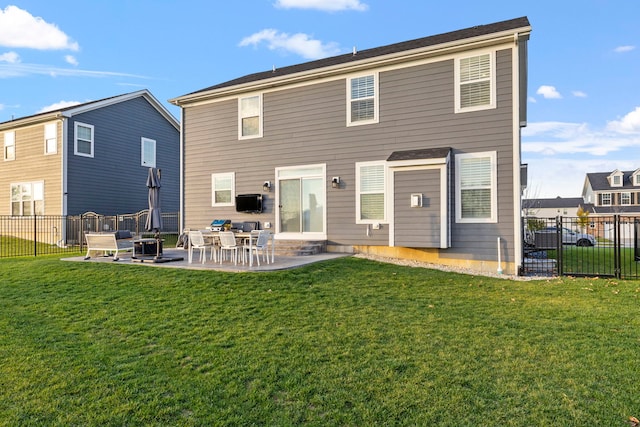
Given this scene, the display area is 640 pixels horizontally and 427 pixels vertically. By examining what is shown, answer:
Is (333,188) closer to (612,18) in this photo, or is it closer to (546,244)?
(546,244)

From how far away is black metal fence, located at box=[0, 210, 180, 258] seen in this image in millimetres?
15652

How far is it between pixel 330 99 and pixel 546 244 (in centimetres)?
953

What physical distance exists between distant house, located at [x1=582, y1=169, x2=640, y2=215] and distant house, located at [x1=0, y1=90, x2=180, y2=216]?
147 ft

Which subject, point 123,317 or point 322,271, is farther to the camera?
point 322,271

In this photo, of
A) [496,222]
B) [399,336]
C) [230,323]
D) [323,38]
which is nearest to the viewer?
[399,336]

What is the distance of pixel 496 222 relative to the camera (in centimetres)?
934

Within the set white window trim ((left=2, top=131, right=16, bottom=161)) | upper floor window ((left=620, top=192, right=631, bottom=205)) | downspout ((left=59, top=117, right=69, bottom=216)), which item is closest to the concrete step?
downspout ((left=59, top=117, right=69, bottom=216))

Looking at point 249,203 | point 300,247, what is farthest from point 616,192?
point 249,203

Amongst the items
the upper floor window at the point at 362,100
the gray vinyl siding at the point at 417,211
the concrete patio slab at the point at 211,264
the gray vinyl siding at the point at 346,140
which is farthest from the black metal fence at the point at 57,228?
the gray vinyl siding at the point at 417,211

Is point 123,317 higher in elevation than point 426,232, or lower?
lower

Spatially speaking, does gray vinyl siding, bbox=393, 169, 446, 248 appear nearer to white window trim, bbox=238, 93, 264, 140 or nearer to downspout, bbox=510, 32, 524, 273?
downspout, bbox=510, 32, 524, 273

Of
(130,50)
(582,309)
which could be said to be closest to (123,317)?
(582,309)

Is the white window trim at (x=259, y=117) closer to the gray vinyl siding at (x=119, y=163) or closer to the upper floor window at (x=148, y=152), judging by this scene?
the gray vinyl siding at (x=119, y=163)

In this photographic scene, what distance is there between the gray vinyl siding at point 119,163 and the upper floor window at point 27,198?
1.77 metres
